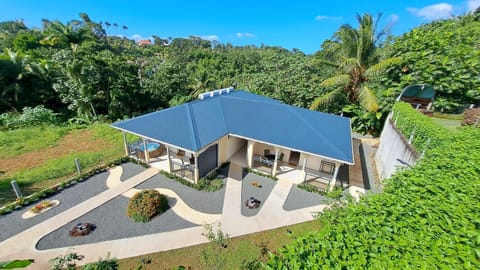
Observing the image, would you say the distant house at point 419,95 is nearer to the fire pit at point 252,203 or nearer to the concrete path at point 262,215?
the concrete path at point 262,215

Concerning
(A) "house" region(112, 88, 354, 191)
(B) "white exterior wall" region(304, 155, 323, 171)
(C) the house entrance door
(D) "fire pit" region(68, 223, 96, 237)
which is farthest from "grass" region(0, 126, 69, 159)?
(B) "white exterior wall" region(304, 155, 323, 171)

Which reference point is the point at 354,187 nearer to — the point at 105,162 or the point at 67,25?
the point at 105,162

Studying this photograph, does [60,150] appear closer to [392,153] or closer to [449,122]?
[392,153]

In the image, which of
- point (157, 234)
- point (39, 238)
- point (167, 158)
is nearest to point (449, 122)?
point (157, 234)

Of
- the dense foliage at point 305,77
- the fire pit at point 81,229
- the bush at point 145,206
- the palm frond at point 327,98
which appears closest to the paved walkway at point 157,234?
the fire pit at point 81,229

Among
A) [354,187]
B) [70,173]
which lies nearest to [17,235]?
[70,173]

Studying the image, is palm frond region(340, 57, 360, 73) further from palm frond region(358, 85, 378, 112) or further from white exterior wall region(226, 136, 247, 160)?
white exterior wall region(226, 136, 247, 160)
